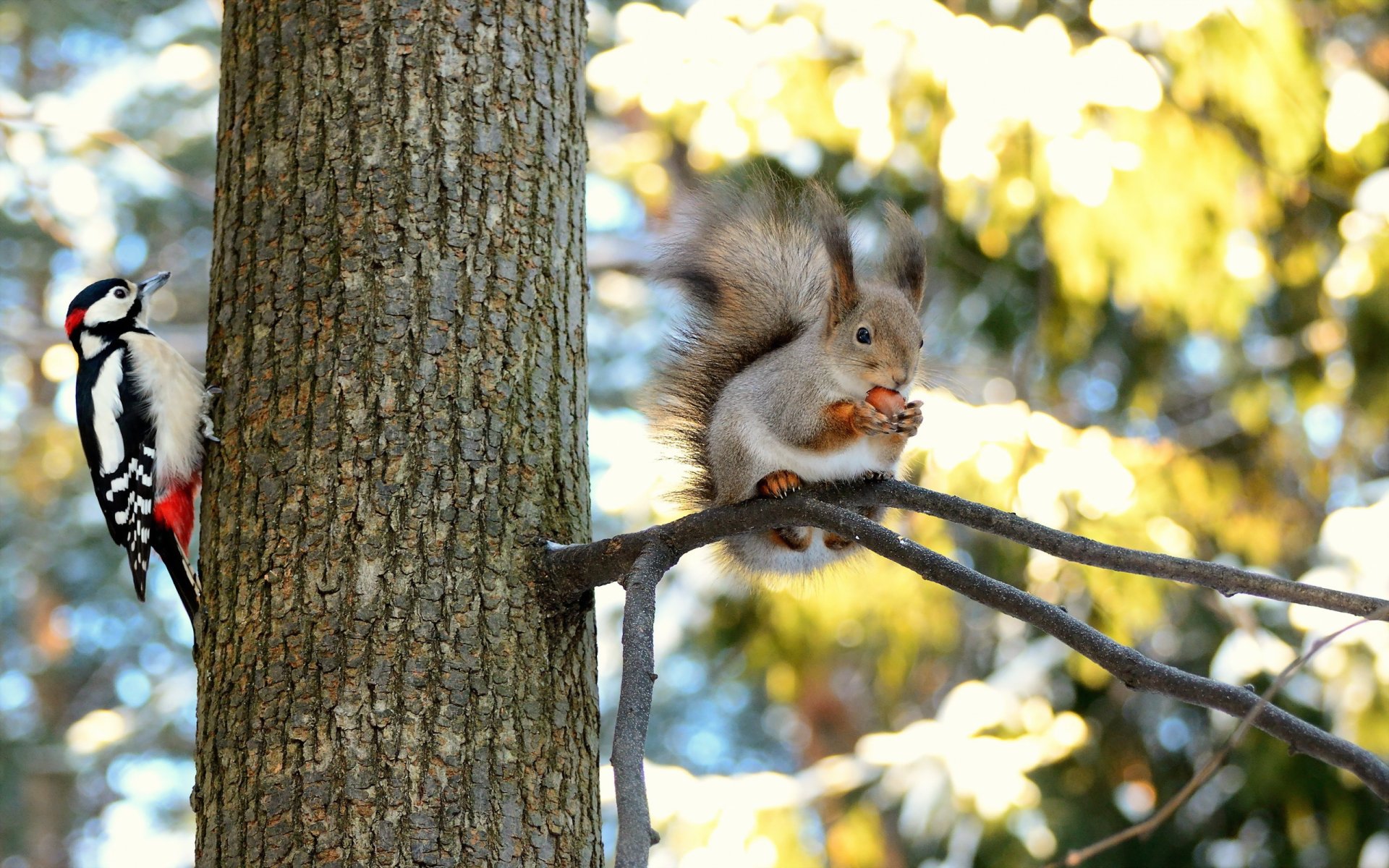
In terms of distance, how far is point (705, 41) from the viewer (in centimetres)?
382

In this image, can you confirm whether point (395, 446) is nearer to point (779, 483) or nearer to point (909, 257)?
point (779, 483)

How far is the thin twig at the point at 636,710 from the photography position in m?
1.04

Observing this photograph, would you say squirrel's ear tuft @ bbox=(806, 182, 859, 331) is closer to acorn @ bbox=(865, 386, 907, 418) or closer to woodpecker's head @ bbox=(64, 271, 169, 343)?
acorn @ bbox=(865, 386, 907, 418)

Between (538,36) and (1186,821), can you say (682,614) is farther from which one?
(538,36)

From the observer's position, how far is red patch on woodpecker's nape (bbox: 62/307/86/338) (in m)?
2.28

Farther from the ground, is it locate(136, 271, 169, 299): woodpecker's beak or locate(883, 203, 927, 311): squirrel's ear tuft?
locate(136, 271, 169, 299): woodpecker's beak

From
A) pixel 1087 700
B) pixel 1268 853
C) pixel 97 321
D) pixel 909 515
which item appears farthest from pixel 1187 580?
pixel 1268 853

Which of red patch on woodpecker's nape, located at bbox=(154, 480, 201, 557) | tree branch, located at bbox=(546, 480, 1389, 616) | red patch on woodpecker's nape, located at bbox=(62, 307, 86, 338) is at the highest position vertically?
red patch on woodpecker's nape, located at bbox=(62, 307, 86, 338)

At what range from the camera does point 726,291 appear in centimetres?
186

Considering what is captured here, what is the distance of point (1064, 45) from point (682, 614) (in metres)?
2.90

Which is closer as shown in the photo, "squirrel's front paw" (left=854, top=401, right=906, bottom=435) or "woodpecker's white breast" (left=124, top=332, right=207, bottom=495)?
"squirrel's front paw" (left=854, top=401, right=906, bottom=435)

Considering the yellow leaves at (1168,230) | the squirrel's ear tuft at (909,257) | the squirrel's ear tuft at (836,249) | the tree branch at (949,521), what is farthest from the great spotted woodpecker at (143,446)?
the yellow leaves at (1168,230)

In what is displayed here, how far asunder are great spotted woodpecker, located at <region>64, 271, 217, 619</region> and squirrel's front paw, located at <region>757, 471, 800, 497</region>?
0.85m

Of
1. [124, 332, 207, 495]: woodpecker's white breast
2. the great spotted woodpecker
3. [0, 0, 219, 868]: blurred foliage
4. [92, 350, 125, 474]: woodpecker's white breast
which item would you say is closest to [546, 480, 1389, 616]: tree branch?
[124, 332, 207, 495]: woodpecker's white breast
